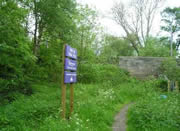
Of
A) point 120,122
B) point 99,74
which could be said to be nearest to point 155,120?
point 120,122

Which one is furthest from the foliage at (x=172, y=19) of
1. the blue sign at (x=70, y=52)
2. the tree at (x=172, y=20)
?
the blue sign at (x=70, y=52)

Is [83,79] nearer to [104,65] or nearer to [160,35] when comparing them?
[104,65]

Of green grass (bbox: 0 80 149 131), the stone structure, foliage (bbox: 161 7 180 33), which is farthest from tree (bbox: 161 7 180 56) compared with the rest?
green grass (bbox: 0 80 149 131)

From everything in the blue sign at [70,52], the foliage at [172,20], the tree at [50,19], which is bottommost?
the blue sign at [70,52]

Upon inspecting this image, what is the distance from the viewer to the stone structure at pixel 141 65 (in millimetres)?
13492

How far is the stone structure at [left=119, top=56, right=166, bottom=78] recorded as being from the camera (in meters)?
13.5

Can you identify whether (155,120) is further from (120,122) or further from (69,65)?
(69,65)

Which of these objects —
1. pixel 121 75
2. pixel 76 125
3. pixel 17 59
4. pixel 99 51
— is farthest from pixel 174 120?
pixel 99 51

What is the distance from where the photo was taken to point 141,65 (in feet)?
45.2

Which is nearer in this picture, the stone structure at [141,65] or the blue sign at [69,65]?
the blue sign at [69,65]

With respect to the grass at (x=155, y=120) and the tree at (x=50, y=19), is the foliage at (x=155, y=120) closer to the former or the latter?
the grass at (x=155, y=120)

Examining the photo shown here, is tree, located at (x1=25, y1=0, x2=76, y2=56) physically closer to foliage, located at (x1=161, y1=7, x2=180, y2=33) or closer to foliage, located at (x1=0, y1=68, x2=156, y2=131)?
foliage, located at (x1=0, y1=68, x2=156, y2=131)

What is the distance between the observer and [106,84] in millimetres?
9805

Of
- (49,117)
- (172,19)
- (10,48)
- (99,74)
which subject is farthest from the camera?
(172,19)
